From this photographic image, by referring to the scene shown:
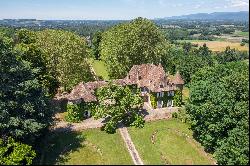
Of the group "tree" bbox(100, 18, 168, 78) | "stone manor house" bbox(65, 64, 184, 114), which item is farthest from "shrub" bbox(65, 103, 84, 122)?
"tree" bbox(100, 18, 168, 78)

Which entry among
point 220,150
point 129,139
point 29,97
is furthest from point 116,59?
point 220,150

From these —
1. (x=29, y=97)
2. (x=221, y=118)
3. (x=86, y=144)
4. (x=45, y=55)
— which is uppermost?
(x=45, y=55)

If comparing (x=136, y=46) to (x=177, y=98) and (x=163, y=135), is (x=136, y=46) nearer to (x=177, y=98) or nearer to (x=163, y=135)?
(x=177, y=98)

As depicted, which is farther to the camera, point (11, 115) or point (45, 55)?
point (45, 55)

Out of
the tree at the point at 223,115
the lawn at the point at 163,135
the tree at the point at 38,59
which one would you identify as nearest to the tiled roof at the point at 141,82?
the tree at the point at 38,59

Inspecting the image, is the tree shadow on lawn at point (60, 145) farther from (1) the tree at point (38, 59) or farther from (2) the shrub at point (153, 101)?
(2) the shrub at point (153, 101)

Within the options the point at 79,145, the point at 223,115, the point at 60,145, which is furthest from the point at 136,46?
the point at 223,115

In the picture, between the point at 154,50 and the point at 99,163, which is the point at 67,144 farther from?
the point at 154,50

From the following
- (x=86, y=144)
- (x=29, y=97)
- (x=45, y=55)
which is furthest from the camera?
(x=45, y=55)
